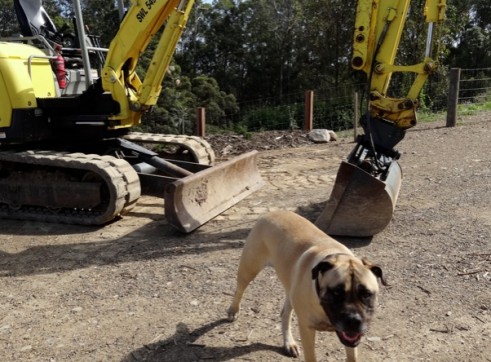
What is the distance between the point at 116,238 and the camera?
536 cm

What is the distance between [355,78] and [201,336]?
1902 centimetres

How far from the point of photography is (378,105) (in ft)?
17.8

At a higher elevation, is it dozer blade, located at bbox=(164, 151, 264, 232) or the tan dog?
the tan dog

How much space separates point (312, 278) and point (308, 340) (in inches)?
15.8

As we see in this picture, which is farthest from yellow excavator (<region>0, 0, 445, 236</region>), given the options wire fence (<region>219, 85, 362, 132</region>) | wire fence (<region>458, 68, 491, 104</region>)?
wire fence (<region>458, 68, 491, 104</region>)

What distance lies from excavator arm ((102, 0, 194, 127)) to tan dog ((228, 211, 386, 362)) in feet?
11.2

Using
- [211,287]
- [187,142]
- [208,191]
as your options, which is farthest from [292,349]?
[187,142]

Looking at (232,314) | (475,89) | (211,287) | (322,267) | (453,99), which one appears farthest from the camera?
(475,89)

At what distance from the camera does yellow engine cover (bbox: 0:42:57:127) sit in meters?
5.89

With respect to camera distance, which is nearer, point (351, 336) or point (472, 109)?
point (351, 336)

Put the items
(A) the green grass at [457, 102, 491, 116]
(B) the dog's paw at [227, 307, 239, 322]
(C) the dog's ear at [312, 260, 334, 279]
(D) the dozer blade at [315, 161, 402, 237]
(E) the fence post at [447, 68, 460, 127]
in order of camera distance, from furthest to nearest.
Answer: (A) the green grass at [457, 102, 491, 116] → (E) the fence post at [447, 68, 460, 127] → (D) the dozer blade at [315, 161, 402, 237] → (B) the dog's paw at [227, 307, 239, 322] → (C) the dog's ear at [312, 260, 334, 279]

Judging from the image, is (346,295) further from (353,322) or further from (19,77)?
(19,77)

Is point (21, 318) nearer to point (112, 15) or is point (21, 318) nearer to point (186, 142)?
point (186, 142)

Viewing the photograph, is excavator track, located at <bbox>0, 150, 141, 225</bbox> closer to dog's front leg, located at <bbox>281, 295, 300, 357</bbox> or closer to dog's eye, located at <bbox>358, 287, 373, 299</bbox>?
dog's front leg, located at <bbox>281, 295, 300, 357</bbox>
